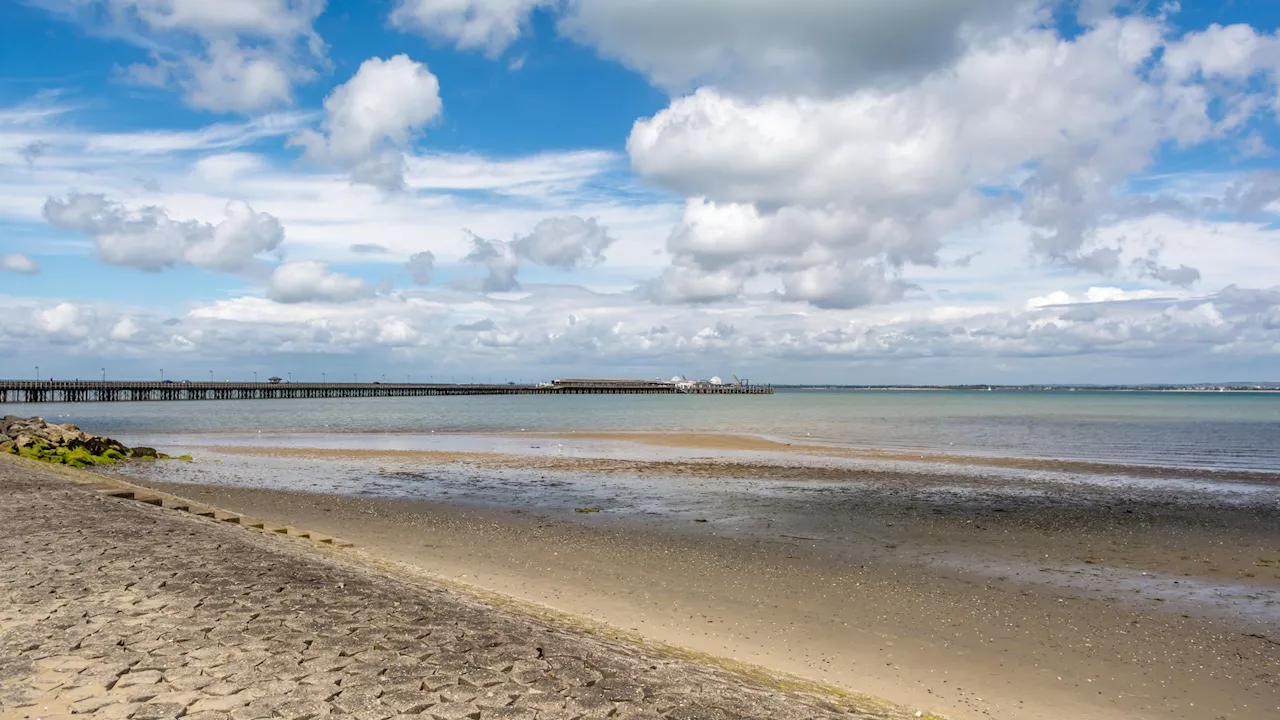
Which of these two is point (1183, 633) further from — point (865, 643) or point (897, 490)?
point (897, 490)

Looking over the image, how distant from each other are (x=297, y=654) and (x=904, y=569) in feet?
33.7

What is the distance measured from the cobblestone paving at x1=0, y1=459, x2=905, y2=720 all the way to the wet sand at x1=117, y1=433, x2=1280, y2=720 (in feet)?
7.82

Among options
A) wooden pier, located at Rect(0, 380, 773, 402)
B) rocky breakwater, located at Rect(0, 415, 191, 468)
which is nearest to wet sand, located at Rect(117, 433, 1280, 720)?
rocky breakwater, located at Rect(0, 415, 191, 468)

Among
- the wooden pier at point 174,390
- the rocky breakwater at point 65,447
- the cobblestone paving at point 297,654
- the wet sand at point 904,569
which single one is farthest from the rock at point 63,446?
the wooden pier at point 174,390

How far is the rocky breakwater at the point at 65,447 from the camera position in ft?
94.5

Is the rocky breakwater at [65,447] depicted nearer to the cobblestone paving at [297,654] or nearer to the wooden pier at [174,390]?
the cobblestone paving at [297,654]

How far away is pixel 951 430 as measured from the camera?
5853 cm

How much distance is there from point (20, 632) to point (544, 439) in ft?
135

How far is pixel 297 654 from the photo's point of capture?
6918mm

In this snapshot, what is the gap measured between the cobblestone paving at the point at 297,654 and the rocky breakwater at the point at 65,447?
22.4m

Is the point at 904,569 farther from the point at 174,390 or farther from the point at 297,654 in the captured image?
the point at 174,390

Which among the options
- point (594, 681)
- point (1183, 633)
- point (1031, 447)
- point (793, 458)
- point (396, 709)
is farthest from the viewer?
point (1031, 447)

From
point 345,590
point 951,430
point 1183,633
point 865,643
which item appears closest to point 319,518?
point 345,590

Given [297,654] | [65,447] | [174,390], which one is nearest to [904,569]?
[297,654]
